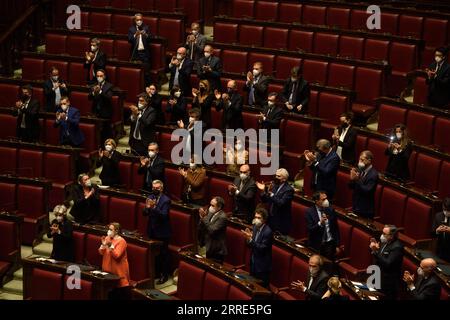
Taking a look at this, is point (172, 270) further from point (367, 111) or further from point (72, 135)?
point (367, 111)

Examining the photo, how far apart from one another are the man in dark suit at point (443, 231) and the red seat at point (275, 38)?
228 cm

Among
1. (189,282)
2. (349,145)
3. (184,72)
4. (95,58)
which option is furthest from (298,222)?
(95,58)

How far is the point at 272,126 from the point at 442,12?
170 centimetres

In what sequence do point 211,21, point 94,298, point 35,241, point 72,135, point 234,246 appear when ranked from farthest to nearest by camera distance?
point 211,21, point 72,135, point 35,241, point 234,246, point 94,298

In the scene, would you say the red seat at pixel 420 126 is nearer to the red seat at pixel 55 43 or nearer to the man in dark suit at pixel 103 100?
the man in dark suit at pixel 103 100

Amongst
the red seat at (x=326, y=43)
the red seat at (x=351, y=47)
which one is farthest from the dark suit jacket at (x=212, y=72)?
the red seat at (x=351, y=47)

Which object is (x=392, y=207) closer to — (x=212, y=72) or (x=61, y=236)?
(x=212, y=72)

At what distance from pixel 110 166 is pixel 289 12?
1.95m

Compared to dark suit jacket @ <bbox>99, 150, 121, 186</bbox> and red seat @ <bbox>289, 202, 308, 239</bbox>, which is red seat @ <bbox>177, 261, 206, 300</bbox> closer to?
red seat @ <bbox>289, 202, 308, 239</bbox>

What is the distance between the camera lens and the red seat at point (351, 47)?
596cm

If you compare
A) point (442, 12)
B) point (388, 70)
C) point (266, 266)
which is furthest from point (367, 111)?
point (266, 266)

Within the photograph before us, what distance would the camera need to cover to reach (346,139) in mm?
5035

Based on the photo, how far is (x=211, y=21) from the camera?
707 cm

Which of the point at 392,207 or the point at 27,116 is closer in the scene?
the point at 392,207
